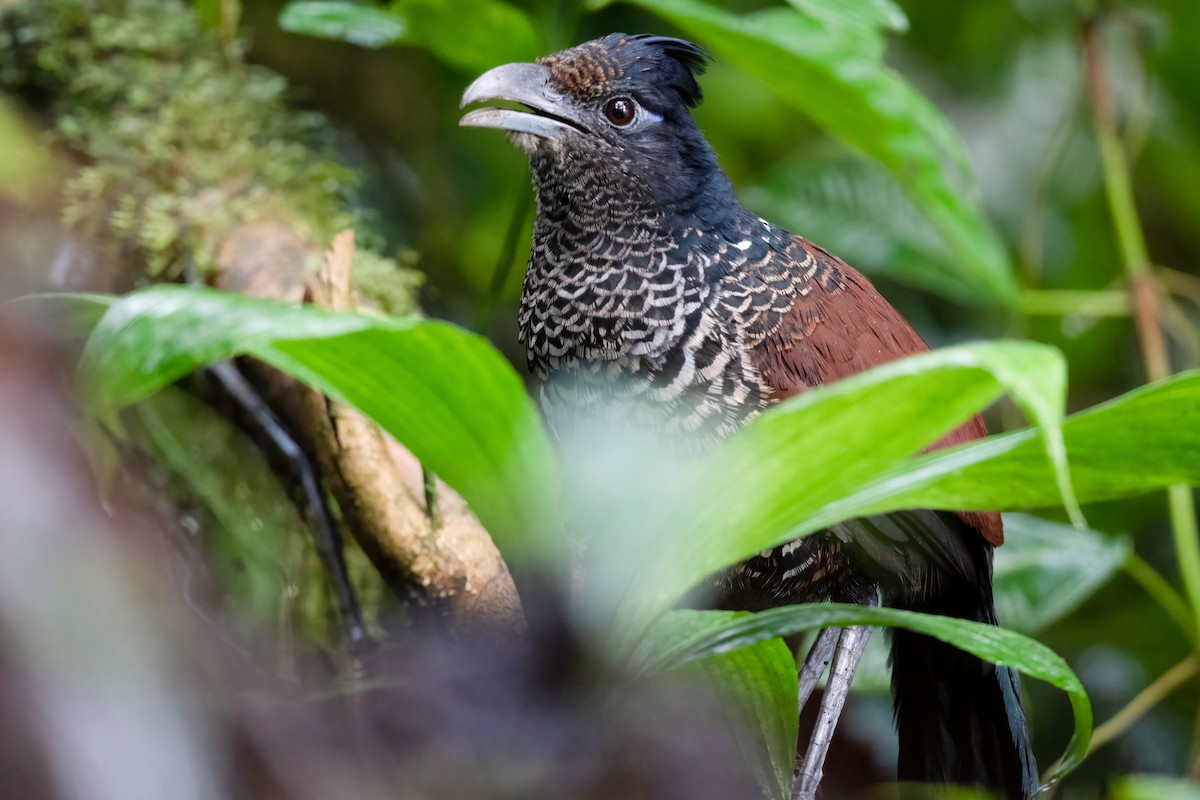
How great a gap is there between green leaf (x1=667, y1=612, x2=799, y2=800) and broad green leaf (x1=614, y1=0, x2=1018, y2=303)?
0.78 metres

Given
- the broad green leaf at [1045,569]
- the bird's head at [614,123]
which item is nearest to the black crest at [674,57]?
the bird's head at [614,123]

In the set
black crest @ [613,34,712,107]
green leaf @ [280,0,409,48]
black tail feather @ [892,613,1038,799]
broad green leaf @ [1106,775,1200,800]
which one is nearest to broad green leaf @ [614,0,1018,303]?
black crest @ [613,34,712,107]

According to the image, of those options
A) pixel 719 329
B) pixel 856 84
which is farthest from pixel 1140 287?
pixel 719 329

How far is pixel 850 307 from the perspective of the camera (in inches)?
52.2

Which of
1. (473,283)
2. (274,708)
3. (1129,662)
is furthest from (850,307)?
(1129,662)

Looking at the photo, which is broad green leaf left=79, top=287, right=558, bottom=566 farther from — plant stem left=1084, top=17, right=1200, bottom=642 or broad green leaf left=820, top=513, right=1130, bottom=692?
plant stem left=1084, top=17, right=1200, bottom=642

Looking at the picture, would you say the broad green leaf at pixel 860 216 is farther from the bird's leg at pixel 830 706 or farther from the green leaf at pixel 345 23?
the bird's leg at pixel 830 706

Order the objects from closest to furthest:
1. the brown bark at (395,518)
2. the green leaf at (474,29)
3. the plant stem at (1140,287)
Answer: the brown bark at (395,518) → the green leaf at (474,29) → the plant stem at (1140,287)

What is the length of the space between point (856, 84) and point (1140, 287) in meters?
0.88

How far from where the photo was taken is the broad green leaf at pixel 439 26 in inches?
63.4

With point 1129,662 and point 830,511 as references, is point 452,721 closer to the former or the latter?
point 830,511

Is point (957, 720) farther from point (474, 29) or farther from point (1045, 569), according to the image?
point (474, 29)

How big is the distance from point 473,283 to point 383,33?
908 mm

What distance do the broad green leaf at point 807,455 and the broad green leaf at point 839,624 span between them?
8cm
